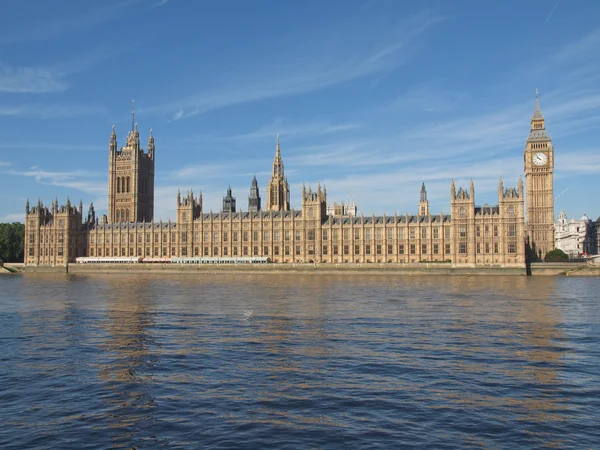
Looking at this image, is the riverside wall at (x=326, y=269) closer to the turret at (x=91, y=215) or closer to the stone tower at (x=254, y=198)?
the turret at (x=91, y=215)

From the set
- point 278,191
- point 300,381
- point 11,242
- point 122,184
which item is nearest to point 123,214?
point 122,184

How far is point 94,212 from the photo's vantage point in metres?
168

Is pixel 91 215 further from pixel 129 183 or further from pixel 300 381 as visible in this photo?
pixel 300 381

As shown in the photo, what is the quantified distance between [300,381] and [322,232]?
110m

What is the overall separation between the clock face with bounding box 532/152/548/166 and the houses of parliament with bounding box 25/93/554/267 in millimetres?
229

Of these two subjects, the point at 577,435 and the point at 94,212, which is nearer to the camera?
the point at 577,435

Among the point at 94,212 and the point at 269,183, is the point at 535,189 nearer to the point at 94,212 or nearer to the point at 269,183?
the point at 269,183

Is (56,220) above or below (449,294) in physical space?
above

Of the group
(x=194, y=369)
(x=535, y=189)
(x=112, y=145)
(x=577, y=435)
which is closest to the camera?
(x=577, y=435)

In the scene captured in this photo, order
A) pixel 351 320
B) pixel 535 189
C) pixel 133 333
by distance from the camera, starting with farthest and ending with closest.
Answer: pixel 535 189
pixel 351 320
pixel 133 333

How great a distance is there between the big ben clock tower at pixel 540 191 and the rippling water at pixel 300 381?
104 m

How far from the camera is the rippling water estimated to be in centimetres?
1714

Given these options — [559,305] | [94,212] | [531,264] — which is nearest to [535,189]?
[531,264]

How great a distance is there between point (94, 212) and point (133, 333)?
141697 millimetres
